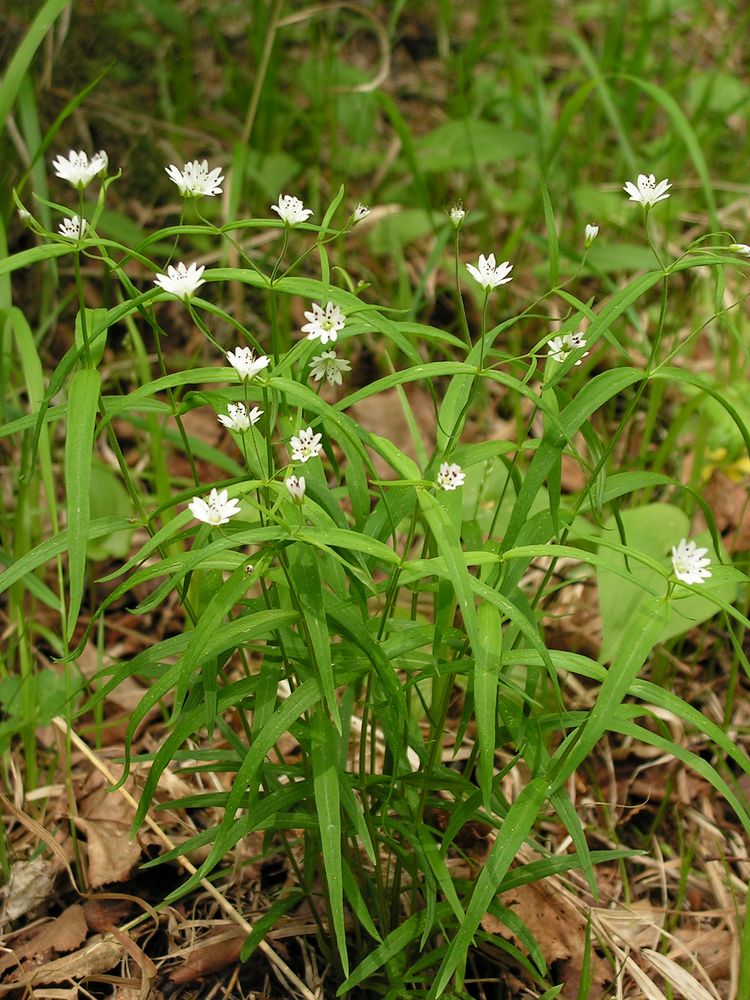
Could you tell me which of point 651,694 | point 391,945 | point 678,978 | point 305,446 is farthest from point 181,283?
point 678,978

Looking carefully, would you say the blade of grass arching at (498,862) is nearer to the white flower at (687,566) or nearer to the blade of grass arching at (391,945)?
the blade of grass arching at (391,945)

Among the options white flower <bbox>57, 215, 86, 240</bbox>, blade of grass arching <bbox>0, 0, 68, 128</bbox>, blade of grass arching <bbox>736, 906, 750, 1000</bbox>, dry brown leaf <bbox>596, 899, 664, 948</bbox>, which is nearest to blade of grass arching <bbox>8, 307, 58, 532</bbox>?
blade of grass arching <bbox>0, 0, 68, 128</bbox>

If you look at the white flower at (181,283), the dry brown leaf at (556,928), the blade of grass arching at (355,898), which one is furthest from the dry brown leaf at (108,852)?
the white flower at (181,283)

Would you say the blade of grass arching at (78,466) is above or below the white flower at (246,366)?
below

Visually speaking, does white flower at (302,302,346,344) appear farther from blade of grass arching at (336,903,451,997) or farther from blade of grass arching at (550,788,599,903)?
blade of grass arching at (336,903,451,997)

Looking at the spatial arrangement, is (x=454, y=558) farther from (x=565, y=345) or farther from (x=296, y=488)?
(x=565, y=345)

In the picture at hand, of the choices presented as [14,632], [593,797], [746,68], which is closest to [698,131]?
[746,68]
